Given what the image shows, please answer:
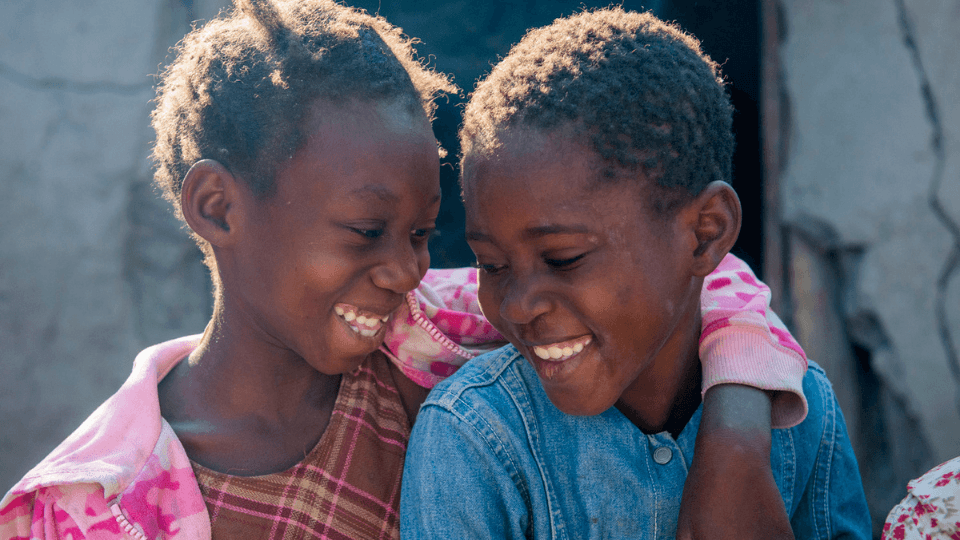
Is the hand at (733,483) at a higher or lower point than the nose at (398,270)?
lower

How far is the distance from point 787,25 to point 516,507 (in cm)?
186

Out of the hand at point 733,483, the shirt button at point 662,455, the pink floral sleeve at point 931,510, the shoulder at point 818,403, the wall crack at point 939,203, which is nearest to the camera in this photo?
the pink floral sleeve at point 931,510

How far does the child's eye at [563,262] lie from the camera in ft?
3.95

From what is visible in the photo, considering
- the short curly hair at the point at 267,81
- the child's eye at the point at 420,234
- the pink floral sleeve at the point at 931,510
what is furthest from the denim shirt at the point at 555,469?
the short curly hair at the point at 267,81

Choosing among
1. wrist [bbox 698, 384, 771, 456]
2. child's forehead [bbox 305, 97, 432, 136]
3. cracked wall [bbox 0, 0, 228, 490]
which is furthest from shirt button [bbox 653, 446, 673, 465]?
cracked wall [bbox 0, 0, 228, 490]

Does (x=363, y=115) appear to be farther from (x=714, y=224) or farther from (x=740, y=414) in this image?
(x=740, y=414)

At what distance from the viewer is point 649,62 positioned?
1.26 meters

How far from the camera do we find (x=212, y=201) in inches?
55.9

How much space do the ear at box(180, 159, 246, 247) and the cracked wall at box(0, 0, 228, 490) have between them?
3.75 feet

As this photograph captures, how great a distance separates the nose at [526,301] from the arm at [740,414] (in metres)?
0.34

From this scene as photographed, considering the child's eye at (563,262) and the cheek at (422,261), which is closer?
the child's eye at (563,262)

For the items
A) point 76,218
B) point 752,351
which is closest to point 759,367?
point 752,351

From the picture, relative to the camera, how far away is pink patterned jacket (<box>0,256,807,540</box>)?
1272mm

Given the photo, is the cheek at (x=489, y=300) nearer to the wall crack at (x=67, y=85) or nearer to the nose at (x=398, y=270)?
the nose at (x=398, y=270)
